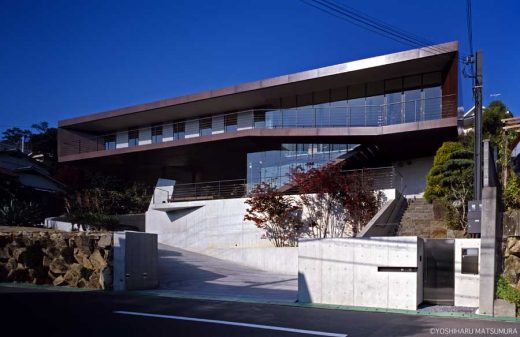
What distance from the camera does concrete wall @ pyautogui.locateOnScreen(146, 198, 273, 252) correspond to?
2178 cm

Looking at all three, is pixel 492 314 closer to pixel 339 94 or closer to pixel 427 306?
pixel 427 306

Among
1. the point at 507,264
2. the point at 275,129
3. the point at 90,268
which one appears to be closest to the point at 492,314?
the point at 507,264

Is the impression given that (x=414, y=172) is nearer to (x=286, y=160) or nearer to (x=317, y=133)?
(x=317, y=133)

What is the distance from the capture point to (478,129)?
45.7ft

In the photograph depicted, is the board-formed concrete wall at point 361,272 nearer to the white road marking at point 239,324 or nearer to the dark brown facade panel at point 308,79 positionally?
the white road marking at point 239,324

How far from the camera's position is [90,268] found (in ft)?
46.8

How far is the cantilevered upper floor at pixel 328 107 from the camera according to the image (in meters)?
20.8

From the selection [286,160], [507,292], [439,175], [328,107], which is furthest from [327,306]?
[328,107]

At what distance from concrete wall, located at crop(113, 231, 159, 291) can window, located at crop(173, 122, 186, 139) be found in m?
14.6

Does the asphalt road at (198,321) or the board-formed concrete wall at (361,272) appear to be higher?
the board-formed concrete wall at (361,272)

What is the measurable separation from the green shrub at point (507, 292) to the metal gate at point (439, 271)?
96 cm

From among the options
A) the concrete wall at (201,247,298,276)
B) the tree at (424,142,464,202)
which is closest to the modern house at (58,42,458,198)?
the tree at (424,142,464,202)

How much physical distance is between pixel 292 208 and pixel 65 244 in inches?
352

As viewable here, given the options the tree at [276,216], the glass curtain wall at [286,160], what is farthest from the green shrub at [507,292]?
the glass curtain wall at [286,160]
